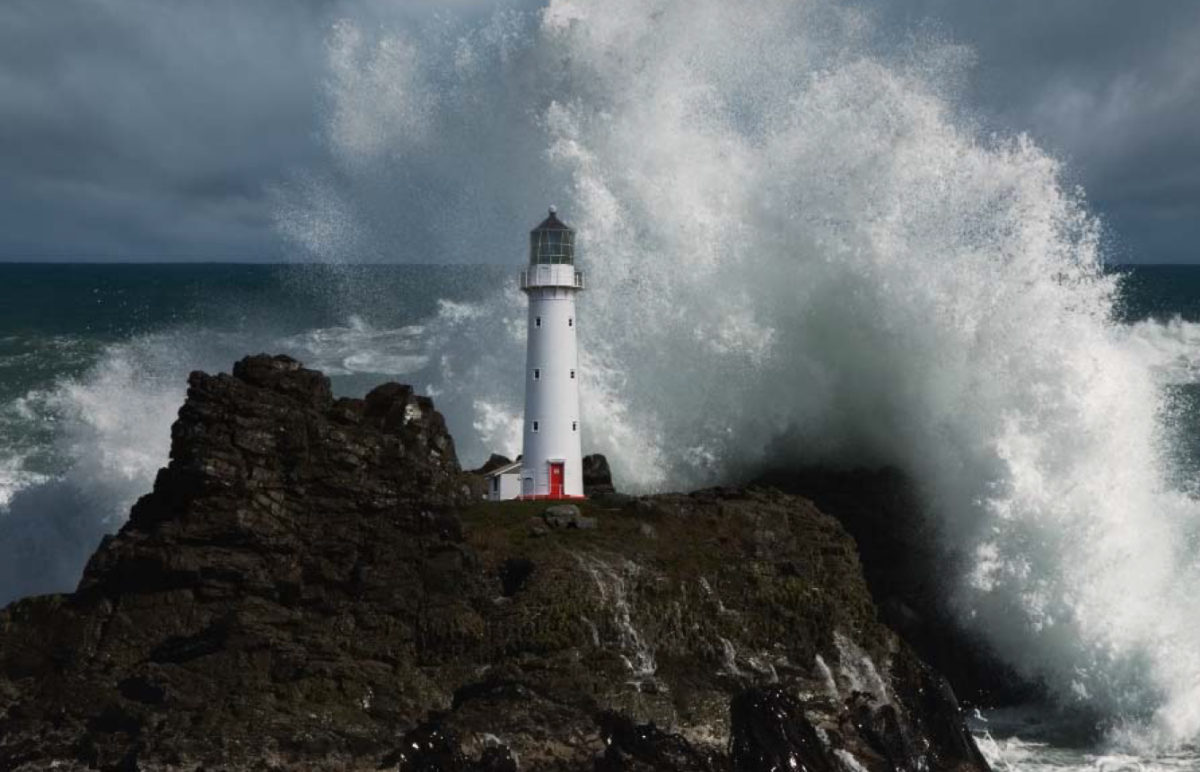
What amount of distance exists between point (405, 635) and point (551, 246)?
36.7 feet

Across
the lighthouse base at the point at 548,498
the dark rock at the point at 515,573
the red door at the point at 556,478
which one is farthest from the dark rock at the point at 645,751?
the red door at the point at 556,478

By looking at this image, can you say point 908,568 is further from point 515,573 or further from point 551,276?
point 515,573

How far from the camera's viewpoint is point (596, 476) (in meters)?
34.8

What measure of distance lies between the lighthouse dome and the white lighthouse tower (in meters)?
0.07

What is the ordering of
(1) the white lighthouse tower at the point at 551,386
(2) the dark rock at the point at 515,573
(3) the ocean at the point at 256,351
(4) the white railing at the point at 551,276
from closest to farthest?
1. (2) the dark rock at the point at 515,573
2. (4) the white railing at the point at 551,276
3. (1) the white lighthouse tower at the point at 551,386
4. (3) the ocean at the point at 256,351

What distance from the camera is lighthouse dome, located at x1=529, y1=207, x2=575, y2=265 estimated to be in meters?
32.4

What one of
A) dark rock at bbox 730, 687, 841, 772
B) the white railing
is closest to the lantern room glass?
the white railing

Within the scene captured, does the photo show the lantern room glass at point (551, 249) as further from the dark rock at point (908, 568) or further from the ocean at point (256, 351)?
the ocean at point (256, 351)

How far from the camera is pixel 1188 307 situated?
9606cm

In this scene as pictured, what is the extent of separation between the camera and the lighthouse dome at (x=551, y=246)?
3244 cm

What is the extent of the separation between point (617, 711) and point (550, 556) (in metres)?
3.58

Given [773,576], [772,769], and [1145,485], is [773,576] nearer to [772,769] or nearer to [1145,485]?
[772,769]

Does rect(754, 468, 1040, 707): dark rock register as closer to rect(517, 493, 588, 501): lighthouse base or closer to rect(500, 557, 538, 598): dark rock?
rect(517, 493, 588, 501): lighthouse base

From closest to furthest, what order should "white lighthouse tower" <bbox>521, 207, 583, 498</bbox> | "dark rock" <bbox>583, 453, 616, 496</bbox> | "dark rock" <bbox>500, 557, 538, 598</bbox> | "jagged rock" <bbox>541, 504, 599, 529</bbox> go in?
"dark rock" <bbox>500, 557, 538, 598</bbox>
"jagged rock" <bbox>541, 504, 599, 529</bbox>
"white lighthouse tower" <bbox>521, 207, 583, 498</bbox>
"dark rock" <bbox>583, 453, 616, 496</bbox>
